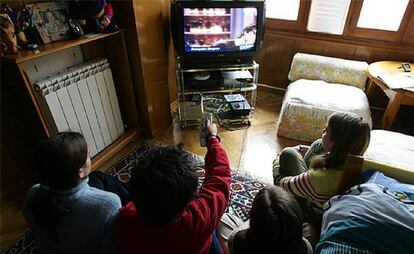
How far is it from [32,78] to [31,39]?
23cm

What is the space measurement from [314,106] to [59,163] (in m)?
1.78

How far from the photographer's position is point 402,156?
1.33 m

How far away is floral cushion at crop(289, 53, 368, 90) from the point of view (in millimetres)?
2230

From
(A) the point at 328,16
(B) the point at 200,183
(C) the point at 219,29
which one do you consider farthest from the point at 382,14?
(B) the point at 200,183

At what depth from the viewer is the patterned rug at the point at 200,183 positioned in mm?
1398

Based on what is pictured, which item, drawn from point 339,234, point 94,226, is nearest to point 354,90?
point 339,234

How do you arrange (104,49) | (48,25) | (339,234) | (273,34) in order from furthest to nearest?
(273,34) → (104,49) → (48,25) → (339,234)

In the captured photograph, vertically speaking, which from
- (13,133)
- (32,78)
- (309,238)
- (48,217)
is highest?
(32,78)

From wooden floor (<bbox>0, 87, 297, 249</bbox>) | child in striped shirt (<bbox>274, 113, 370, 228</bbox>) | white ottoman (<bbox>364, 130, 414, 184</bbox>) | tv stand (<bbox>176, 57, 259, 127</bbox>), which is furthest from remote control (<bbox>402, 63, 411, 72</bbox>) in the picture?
child in striped shirt (<bbox>274, 113, 370, 228</bbox>)

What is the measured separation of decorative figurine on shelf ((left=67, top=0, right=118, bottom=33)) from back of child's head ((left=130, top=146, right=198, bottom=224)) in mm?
1245

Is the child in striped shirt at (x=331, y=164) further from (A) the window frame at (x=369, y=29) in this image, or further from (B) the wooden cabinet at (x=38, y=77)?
(A) the window frame at (x=369, y=29)

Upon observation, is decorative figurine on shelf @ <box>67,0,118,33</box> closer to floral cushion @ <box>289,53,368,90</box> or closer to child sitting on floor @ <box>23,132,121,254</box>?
child sitting on floor @ <box>23,132,121,254</box>

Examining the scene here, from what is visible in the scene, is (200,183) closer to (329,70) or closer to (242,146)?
(242,146)

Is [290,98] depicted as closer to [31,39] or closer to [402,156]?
[402,156]
